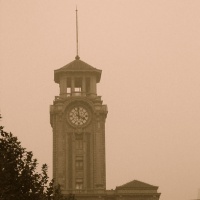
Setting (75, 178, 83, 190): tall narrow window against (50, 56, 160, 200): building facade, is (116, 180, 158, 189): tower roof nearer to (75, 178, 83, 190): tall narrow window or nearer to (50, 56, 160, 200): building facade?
(50, 56, 160, 200): building facade

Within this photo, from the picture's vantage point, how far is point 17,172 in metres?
56.1

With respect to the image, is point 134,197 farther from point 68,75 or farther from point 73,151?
point 68,75

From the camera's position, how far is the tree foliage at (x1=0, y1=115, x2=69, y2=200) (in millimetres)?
54219

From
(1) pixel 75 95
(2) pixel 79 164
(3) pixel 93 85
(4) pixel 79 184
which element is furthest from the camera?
(3) pixel 93 85

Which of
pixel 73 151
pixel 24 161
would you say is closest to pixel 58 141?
pixel 73 151

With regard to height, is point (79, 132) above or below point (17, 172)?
above

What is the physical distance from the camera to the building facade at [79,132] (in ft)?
424

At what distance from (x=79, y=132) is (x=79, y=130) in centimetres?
27

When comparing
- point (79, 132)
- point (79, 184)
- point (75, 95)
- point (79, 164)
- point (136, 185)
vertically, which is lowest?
point (136, 185)

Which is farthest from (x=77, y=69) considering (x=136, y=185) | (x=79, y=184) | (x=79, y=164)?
(x=136, y=185)

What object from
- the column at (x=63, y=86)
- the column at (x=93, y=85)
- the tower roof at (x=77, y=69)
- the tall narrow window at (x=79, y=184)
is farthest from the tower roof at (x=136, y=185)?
the tower roof at (x=77, y=69)

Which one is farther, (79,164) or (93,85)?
(93,85)

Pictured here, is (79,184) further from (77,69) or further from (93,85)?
(77,69)

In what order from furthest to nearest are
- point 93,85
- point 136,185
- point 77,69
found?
point 93,85 < point 77,69 < point 136,185
